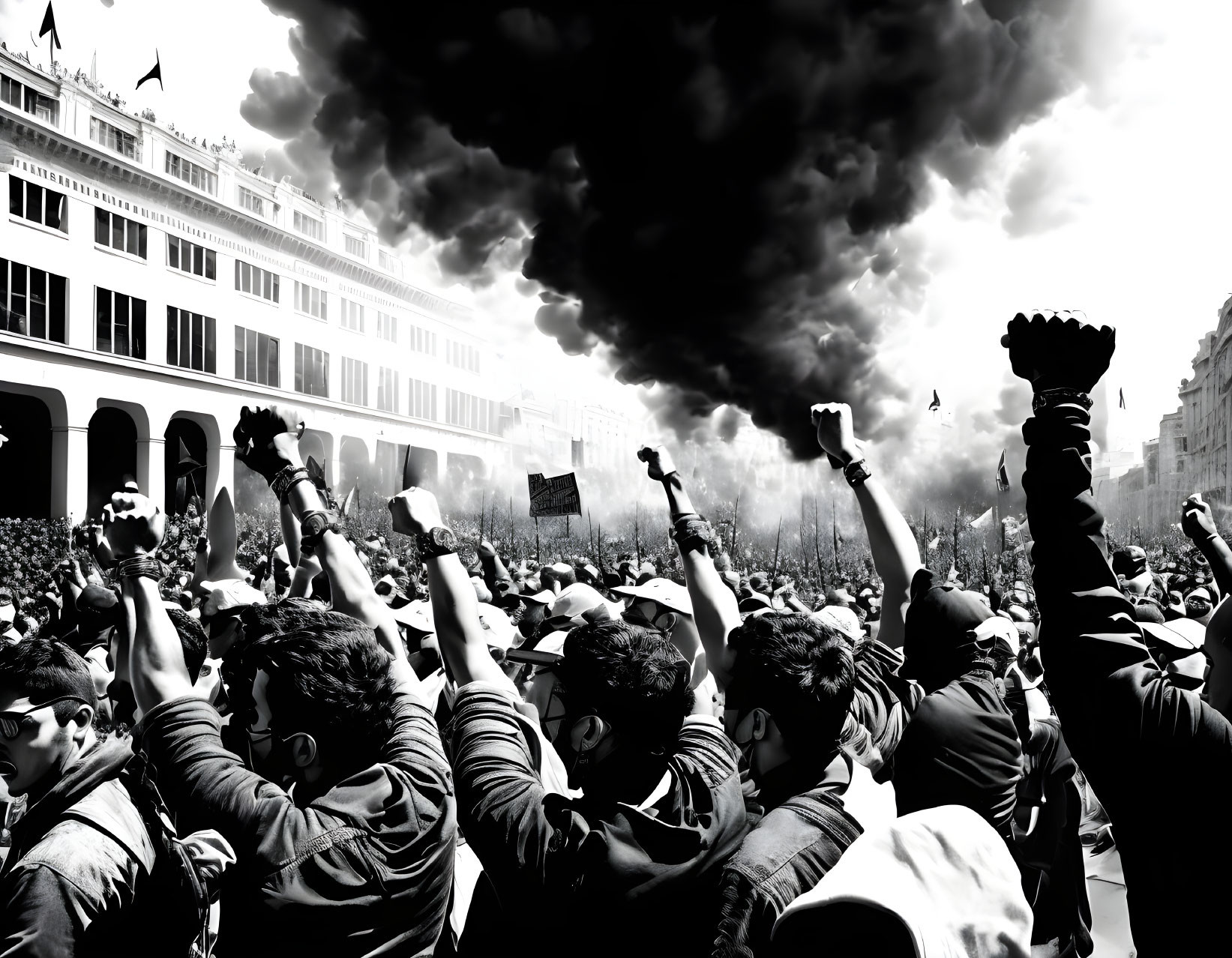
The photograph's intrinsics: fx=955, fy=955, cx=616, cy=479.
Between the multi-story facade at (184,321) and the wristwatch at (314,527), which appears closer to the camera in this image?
the wristwatch at (314,527)

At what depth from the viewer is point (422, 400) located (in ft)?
91.3

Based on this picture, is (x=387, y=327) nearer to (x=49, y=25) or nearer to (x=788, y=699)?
(x=49, y=25)

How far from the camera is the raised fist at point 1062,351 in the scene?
1.54 meters

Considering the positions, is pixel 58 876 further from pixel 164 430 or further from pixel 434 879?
pixel 164 430

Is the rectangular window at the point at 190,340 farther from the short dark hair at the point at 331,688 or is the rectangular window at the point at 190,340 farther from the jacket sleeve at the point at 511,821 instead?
the jacket sleeve at the point at 511,821

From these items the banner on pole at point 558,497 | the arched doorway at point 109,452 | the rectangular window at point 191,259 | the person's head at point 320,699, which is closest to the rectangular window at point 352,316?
the rectangular window at point 191,259

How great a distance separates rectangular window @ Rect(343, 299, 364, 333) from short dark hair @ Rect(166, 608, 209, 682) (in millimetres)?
24961

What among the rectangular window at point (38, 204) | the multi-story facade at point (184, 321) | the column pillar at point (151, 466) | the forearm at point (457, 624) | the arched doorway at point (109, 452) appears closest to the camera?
the forearm at point (457, 624)

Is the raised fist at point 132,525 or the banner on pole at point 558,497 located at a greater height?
the banner on pole at point 558,497

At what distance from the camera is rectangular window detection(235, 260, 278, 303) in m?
25.0

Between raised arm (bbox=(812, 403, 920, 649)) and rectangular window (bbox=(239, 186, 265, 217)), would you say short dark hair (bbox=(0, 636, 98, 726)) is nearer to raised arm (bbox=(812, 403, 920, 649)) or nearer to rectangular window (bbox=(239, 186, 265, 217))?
raised arm (bbox=(812, 403, 920, 649))

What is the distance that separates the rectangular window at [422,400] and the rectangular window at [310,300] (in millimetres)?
3192

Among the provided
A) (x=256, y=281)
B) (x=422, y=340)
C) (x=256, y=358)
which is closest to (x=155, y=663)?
(x=256, y=358)

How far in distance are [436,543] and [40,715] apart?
96cm
